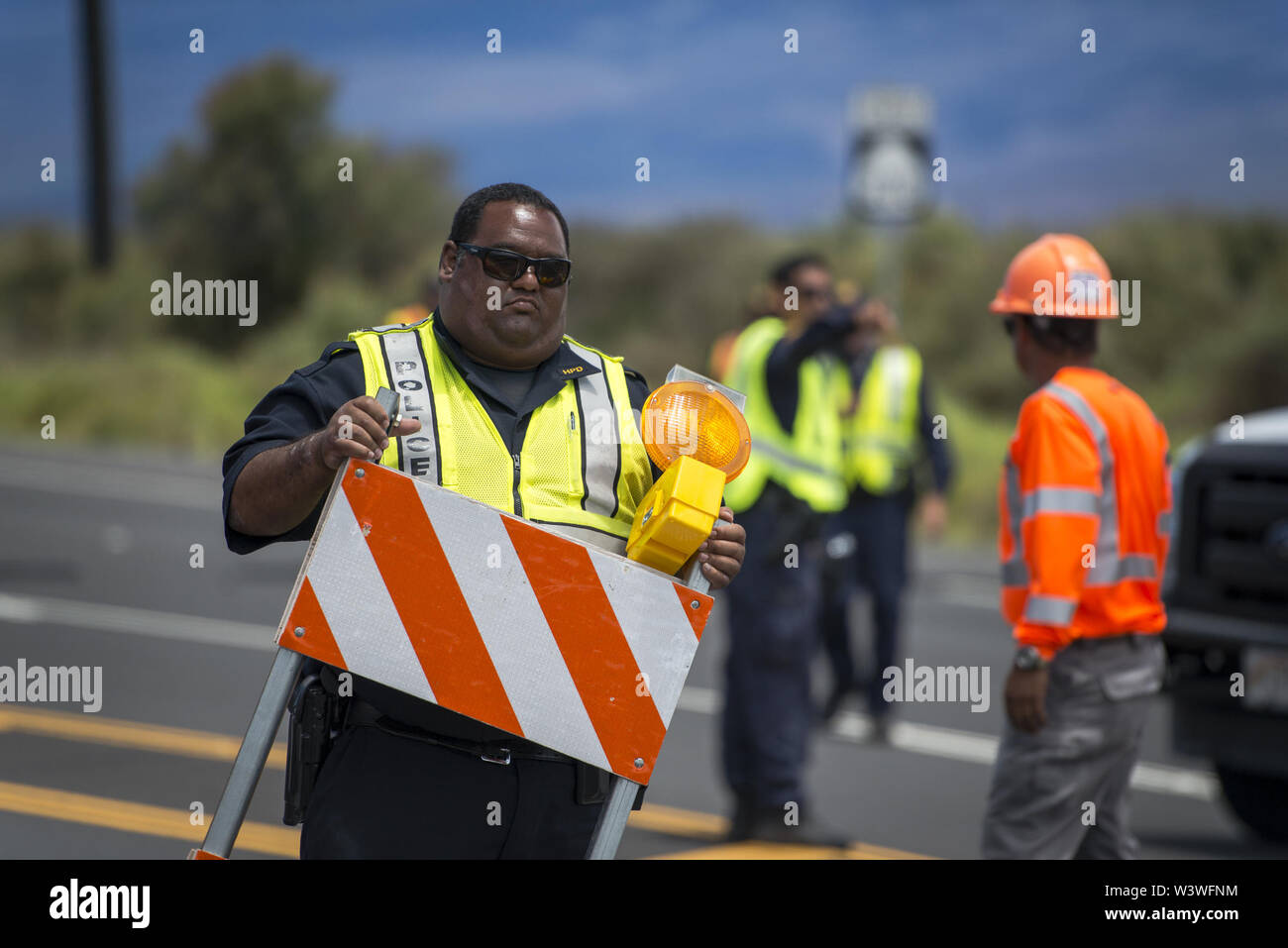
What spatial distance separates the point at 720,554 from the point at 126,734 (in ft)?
20.1

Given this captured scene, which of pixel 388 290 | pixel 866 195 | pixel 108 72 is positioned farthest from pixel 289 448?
pixel 388 290

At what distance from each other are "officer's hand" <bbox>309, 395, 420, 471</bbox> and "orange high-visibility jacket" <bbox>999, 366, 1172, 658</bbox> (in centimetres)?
227

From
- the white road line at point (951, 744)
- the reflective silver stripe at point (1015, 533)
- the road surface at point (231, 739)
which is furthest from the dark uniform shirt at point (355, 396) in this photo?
the white road line at point (951, 744)

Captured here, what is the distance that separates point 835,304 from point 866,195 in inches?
338

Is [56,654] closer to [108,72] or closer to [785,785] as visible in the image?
[785,785]

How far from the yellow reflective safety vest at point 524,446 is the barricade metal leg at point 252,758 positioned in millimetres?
449

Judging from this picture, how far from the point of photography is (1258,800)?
7234 mm

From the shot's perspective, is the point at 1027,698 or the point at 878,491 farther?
the point at 878,491

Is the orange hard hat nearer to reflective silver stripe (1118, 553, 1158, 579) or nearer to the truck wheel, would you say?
reflective silver stripe (1118, 553, 1158, 579)

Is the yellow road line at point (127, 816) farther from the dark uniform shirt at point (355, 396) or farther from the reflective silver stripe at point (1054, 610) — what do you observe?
the dark uniform shirt at point (355, 396)

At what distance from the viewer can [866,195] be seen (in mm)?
15672

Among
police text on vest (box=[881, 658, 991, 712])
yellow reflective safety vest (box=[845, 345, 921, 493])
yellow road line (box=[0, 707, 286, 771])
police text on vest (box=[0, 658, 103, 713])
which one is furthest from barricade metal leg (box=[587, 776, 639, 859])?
yellow reflective safety vest (box=[845, 345, 921, 493])

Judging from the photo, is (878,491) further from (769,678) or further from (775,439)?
(769,678)

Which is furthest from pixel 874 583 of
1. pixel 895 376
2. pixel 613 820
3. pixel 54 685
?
pixel 613 820
